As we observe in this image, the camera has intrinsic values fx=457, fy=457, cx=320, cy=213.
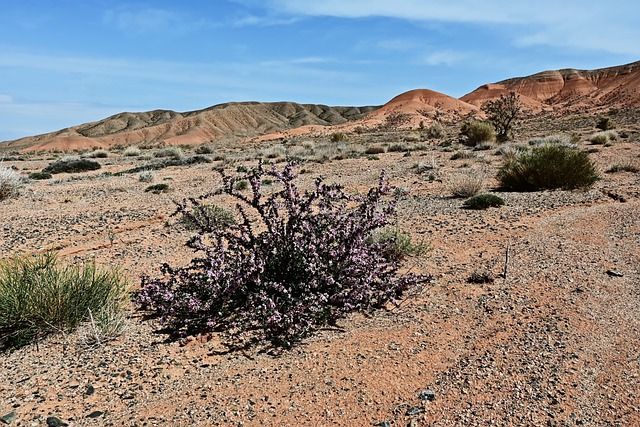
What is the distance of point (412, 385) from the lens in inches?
137

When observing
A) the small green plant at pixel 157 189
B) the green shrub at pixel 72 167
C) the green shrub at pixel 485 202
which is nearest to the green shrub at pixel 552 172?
the green shrub at pixel 485 202

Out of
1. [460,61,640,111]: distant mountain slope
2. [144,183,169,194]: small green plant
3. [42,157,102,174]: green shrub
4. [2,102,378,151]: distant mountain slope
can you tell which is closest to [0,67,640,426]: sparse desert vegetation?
[144,183,169,194]: small green plant

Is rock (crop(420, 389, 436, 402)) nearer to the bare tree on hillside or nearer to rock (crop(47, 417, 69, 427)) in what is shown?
rock (crop(47, 417, 69, 427))

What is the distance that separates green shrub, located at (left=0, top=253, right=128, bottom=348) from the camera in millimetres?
4180

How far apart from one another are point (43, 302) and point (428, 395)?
140 inches

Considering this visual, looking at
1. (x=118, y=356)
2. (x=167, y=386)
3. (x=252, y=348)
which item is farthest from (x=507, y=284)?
(x=118, y=356)

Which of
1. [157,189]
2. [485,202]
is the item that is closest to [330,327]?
[485,202]

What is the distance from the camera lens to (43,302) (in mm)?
4289

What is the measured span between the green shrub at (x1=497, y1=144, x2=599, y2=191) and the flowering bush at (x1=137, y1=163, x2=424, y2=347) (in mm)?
7817

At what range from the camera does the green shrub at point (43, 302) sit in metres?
4.18

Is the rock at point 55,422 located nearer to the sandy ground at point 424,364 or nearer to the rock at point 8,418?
the sandy ground at point 424,364

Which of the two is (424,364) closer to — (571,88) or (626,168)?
(626,168)

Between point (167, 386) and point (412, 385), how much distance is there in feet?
6.20

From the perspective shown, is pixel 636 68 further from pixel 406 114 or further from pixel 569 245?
pixel 569 245
